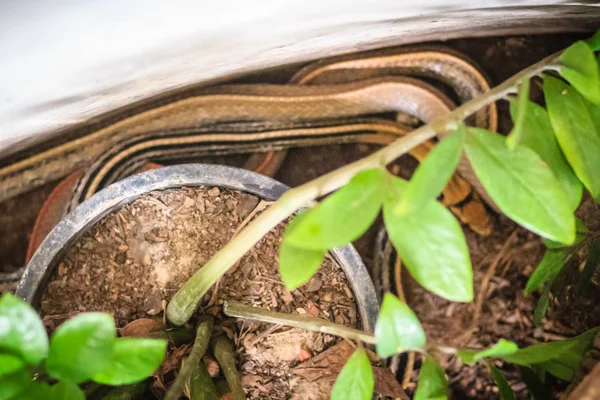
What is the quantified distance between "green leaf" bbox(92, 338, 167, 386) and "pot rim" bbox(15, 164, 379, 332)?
0.49 meters

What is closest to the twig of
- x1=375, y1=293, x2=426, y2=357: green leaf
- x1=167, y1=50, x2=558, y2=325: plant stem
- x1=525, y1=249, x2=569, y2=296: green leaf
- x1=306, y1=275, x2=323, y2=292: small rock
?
x1=525, y1=249, x2=569, y2=296: green leaf

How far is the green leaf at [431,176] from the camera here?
0.45 m

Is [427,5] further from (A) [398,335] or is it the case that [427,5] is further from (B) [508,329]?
(B) [508,329]

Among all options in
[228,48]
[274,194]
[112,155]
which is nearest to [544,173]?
[274,194]

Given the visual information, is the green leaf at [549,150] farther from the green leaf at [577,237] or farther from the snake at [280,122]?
the snake at [280,122]

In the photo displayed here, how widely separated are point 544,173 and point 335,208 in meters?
0.26

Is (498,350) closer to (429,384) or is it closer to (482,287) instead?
(429,384)

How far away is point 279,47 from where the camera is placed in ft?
3.67

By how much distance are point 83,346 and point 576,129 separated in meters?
0.69

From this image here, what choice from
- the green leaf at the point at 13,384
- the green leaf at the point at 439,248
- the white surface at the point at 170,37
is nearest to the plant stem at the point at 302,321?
the green leaf at the point at 439,248

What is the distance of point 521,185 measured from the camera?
561 millimetres

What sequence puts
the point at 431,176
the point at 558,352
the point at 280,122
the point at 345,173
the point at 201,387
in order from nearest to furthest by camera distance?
1. the point at 431,176
2. the point at 345,173
3. the point at 558,352
4. the point at 201,387
5. the point at 280,122

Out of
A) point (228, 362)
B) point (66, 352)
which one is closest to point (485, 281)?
point (228, 362)

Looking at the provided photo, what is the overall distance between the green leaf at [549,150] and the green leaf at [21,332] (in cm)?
66
